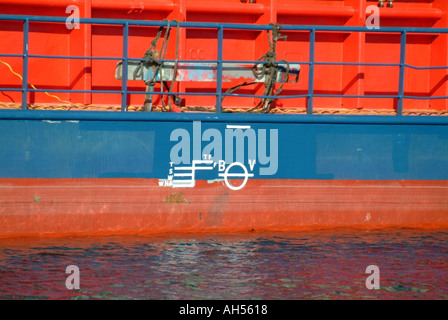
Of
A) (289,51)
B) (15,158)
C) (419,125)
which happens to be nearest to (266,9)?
(289,51)

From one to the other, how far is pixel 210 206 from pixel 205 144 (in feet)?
2.31

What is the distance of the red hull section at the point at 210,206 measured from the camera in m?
7.53

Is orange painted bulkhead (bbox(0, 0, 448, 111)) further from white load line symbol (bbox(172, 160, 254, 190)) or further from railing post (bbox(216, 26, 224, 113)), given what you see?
white load line symbol (bbox(172, 160, 254, 190))

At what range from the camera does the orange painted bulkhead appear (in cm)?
842

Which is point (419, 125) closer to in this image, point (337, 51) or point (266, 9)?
point (337, 51)

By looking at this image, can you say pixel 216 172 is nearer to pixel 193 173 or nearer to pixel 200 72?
pixel 193 173

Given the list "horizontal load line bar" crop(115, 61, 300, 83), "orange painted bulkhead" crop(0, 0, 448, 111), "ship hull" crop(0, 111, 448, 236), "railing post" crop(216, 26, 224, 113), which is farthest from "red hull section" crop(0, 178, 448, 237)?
"orange painted bulkhead" crop(0, 0, 448, 111)

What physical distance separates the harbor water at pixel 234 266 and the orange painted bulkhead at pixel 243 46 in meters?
1.98

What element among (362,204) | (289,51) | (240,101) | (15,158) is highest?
(289,51)

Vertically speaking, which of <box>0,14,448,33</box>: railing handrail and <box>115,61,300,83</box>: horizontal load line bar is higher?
<box>0,14,448,33</box>: railing handrail

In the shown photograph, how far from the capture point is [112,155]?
7.65 metres

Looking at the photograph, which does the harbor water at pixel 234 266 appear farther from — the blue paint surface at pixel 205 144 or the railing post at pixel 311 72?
the railing post at pixel 311 72

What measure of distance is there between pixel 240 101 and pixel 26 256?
3.48 meters

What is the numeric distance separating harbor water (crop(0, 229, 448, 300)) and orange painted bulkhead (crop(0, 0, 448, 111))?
1976 millimetres
